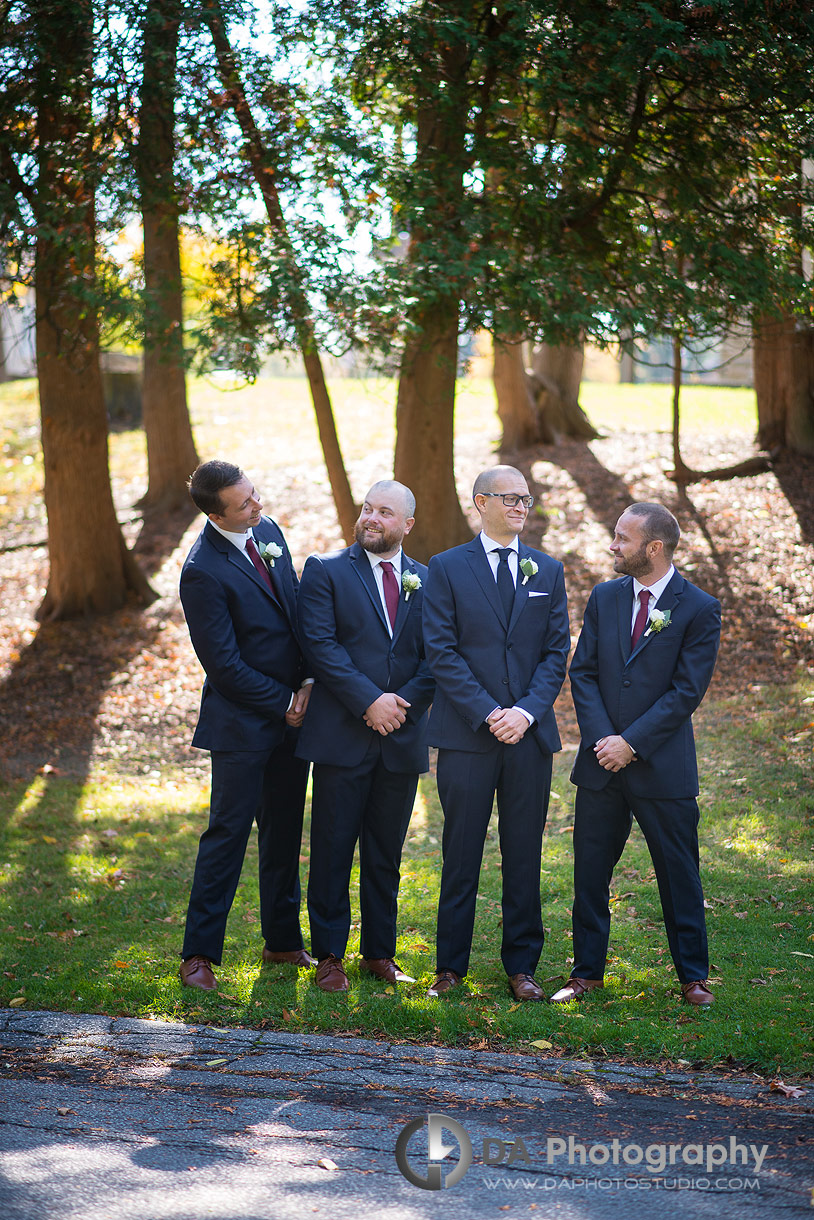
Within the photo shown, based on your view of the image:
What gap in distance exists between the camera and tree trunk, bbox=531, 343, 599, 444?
739 inches

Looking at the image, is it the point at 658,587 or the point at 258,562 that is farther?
the point at 258,562

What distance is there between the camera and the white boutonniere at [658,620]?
5102 mm

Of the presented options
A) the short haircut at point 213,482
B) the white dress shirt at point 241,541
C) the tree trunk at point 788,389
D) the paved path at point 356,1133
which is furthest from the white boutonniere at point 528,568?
the tree trunk at point 788,389

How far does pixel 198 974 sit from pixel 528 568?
2.52 meters

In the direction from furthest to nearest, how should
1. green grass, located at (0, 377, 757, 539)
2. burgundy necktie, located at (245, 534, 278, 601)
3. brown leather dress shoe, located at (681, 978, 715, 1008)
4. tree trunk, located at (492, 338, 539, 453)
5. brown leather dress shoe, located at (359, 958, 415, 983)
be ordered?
green grass, located at (0, 377, 757, 539), tree trunk, located at (492, 338, 539, 453), burgundy necktie, located at (245, 534, 278, 601), brown leather dress shoe, located at (359, 958, 415, 983), brown leather dress shoe, located at (681, 978, 715, 1008)

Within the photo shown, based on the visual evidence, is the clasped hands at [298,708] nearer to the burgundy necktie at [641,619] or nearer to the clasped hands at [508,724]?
the clasped hands at [508,724]

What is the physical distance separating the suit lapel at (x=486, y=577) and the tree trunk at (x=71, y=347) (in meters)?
6.22

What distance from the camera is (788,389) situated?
15742 millimetres

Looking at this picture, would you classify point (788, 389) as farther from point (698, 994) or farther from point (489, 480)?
point (698, 994)

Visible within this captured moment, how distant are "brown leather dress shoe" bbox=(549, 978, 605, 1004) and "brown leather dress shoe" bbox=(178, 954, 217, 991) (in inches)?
64.2

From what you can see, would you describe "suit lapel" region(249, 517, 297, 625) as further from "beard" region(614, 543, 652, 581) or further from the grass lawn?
the grass lawn

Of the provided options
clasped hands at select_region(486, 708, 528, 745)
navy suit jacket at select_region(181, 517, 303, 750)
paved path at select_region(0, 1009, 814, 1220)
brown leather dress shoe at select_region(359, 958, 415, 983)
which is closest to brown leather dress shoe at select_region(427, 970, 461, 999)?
brown leather dress shoe at select_region(359, 958, 415, 983)

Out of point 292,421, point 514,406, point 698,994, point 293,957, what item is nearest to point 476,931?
point 293,957

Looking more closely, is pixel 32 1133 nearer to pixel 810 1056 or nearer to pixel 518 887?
pixel 518 887
